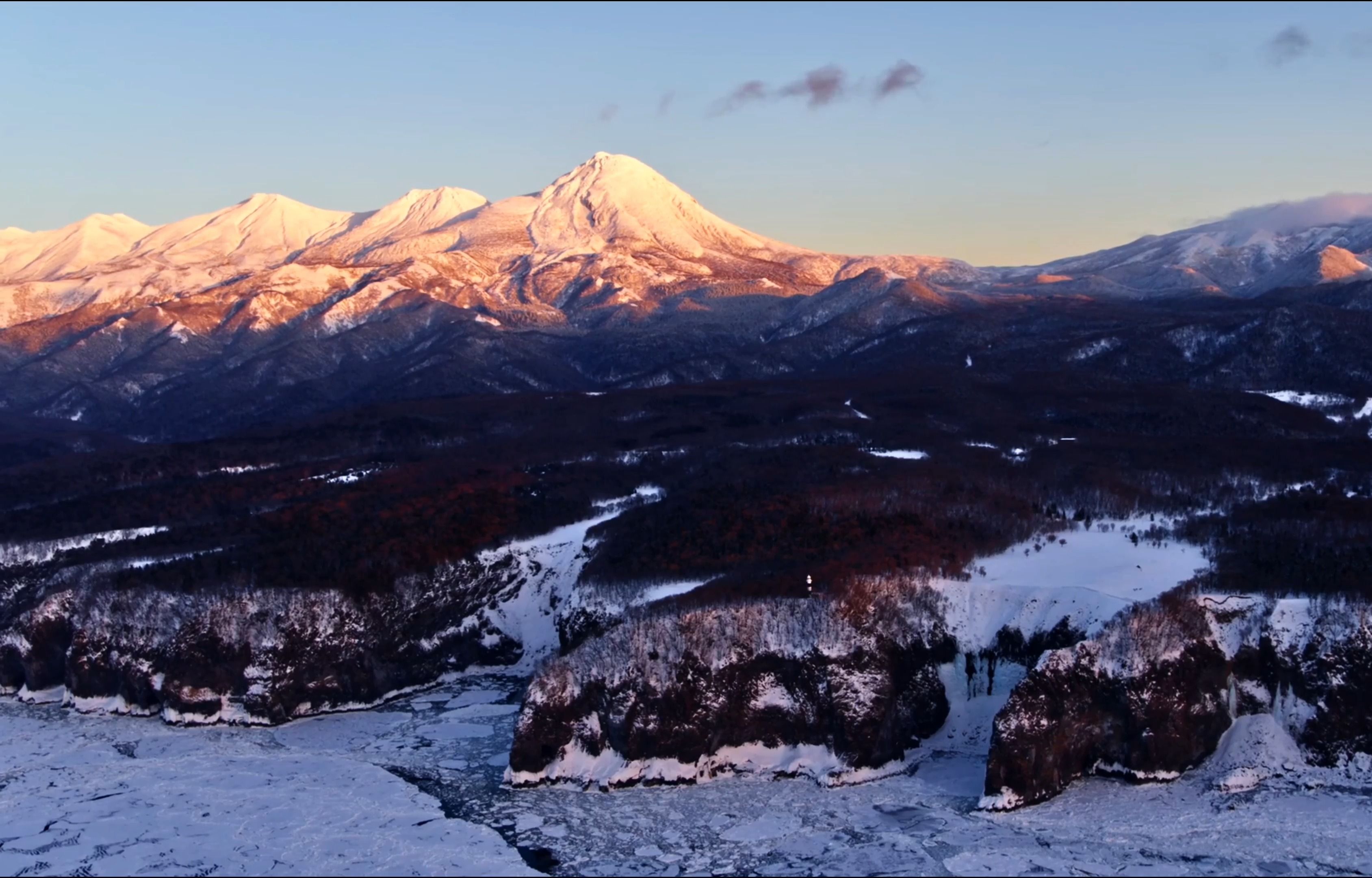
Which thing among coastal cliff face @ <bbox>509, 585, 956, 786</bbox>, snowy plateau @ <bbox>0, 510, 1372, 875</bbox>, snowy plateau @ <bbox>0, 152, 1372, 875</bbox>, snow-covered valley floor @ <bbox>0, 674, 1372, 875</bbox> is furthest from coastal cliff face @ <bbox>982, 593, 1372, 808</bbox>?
coastal cliff face @ <bbox>509, 585, 956, 786</bbox>

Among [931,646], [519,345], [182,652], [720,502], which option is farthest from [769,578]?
[519,345]

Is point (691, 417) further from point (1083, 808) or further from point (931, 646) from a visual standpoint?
point (1083, 808)

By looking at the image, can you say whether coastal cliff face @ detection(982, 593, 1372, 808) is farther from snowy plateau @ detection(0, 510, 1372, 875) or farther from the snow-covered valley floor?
the snow-covered valley floor

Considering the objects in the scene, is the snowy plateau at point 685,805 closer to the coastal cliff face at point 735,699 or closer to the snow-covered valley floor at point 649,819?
the snow-covered valley floor at point 649,819

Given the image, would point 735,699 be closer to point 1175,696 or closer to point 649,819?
point 649,819

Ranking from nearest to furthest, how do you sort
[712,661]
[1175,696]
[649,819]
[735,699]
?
1. [649,819]
2. [1175,696]
3. [735,699]
4. [712,661]

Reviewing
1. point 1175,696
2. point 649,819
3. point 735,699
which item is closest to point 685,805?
point 649,819
